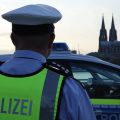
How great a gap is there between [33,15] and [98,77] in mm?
3825

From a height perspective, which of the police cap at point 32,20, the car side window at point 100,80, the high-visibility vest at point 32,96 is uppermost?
the police cap at point 32,20

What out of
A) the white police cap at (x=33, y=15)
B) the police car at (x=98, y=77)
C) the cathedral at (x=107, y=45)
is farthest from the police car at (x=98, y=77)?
the cathedral at (x=107, y=45)

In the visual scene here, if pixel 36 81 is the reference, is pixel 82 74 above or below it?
below

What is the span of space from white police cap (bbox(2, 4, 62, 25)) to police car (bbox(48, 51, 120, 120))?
3576 millimetres

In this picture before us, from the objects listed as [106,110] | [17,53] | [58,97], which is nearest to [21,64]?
[17,53]

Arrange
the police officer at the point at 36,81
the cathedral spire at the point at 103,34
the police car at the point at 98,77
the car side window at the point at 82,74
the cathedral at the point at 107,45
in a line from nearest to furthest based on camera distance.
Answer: the police officer at the point at 36,81, the police car at the point at 98,77, the car side window at the point at 82,74, the cathedral at the point at 107,45, the cathedral spire at the point at 103,34

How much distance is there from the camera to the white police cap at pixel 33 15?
91.3 inches

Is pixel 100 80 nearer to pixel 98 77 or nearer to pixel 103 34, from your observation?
pixel 98 77

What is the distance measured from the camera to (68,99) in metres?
2.21

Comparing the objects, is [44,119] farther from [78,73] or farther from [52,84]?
[78,73]

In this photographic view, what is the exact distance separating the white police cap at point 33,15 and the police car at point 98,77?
3.58 m

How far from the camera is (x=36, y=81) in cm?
229

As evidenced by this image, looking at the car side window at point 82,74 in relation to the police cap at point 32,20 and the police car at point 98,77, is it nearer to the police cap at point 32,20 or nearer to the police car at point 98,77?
the police car at point 98,77

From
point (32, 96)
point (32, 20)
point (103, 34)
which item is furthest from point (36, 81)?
point (103, 34)
